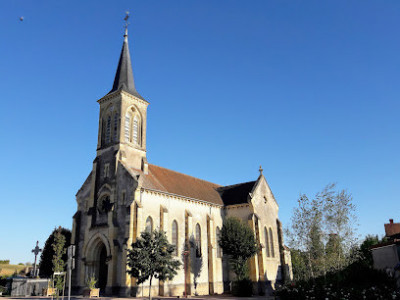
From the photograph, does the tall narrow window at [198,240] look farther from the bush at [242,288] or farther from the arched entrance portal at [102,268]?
the arched entrance portal at [102,268]

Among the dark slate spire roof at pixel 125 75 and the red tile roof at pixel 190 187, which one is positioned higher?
the dark slate spire roof at pixel 125 75

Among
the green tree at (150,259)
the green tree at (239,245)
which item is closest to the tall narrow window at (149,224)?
the green tree at (150,259)

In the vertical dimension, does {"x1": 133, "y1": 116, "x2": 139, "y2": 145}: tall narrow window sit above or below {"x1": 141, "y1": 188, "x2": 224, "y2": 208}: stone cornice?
above

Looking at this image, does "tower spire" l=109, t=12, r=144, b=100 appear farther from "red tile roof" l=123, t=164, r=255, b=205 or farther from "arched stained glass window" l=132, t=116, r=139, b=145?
"red tile roof" l=123, t=164, r=255, b=205

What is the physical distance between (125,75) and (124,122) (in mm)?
6232

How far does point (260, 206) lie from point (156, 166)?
515 inches

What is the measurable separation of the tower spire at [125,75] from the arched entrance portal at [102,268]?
1644cm

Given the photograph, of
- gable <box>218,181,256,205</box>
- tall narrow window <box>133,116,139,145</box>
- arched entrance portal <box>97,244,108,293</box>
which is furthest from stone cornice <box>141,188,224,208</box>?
arched entrance portal <box>97,244,108,293</box>

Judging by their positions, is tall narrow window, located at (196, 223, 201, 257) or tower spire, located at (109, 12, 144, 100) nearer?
tall narrow window, located at (196, 223, 201, 257)

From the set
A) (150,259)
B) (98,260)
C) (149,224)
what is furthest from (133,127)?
(150,259)

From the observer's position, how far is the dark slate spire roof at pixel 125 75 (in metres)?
36.5

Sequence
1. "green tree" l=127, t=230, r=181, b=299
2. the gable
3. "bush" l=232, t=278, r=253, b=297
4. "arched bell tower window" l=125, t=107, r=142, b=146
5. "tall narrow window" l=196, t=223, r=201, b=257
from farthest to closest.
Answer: the gable, "arched bell tower window" l=125, t=107, r=142, b=146, "tall narrow window" l=196, t=223, r=201, b=257, "bush" l=232, t=278, r=253, b=297, "green tree" l=127, t=230, r=181, b=299

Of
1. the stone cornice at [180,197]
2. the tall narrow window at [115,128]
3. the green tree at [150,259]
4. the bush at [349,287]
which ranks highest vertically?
the tall narrow window at [115,128]

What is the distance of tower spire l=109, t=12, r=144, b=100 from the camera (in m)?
36.5
